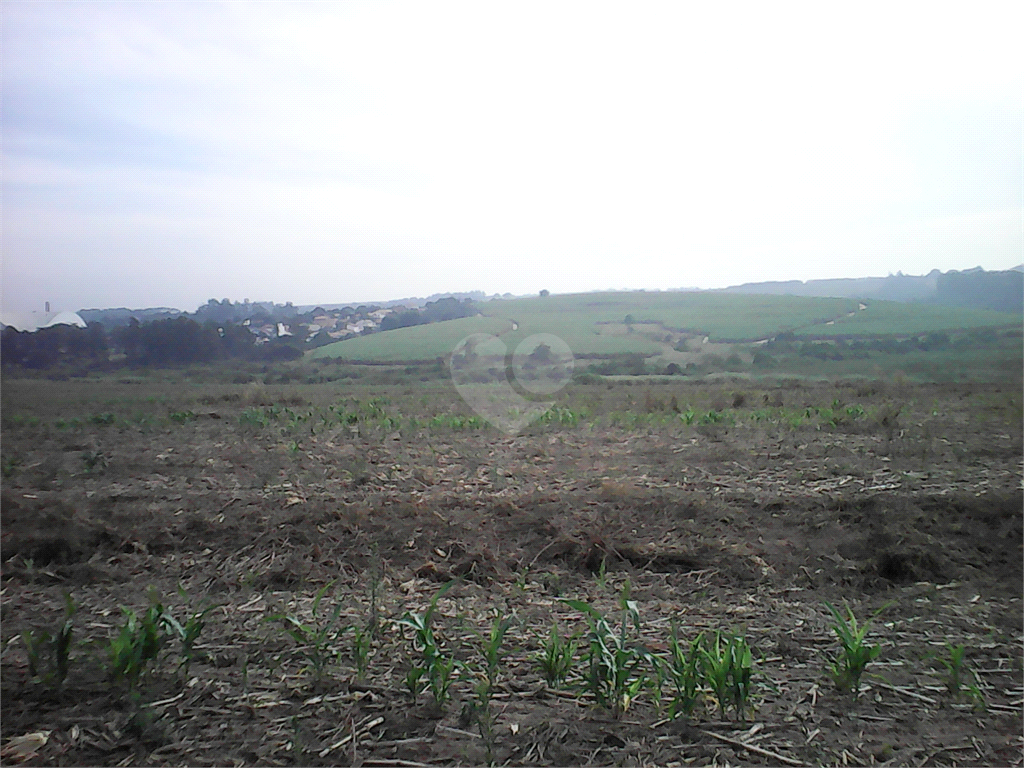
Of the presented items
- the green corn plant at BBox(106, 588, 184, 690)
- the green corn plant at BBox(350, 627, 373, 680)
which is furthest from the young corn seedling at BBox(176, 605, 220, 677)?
the green corn plant at BBox(350, 627, 373, 680)

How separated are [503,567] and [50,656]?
1444 millimetres

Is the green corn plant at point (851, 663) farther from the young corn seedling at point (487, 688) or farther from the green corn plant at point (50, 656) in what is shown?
the green corn plant at point (50, 656)

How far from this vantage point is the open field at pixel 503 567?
156cm

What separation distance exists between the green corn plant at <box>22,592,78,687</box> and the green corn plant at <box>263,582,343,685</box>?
1.69ft

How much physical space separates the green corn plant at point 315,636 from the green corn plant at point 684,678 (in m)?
0.95

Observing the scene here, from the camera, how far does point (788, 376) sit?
390 cm

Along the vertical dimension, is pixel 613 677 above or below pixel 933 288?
below

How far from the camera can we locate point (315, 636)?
1887 mm

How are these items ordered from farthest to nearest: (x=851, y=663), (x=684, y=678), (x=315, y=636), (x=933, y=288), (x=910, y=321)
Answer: (x=933, y=288)
(x=910, y=321)
(x=315, y=636)
(x=851, y=663)
(x=684, y=678)

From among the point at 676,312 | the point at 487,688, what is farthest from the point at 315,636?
the point at 676,312

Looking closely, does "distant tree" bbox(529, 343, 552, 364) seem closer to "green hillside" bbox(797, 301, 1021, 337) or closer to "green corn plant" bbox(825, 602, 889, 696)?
"green hillside" bbox(797, 301, 1021, 337)

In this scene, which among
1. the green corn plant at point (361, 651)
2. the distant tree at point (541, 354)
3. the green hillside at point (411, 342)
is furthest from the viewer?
the green hillside at point (411, 342)

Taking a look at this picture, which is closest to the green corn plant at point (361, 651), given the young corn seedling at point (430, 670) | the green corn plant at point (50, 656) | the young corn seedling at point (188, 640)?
the young corn seedling at point (430, 670)

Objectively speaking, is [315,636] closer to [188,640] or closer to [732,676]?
[188,640]
